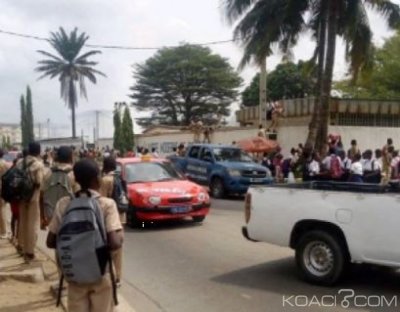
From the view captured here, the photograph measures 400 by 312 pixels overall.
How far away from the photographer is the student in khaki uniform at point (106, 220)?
436 cm

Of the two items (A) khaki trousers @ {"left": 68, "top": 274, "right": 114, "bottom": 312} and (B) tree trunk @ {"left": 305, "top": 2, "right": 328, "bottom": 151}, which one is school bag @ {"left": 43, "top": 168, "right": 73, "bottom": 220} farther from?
(B) tree trunk @ {"left": 305, "top": 2, "right": 328, "bottom": 151}

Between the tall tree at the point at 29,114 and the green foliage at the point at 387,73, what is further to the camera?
the tall tree at the point at 29,114

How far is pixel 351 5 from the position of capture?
71.5 feet

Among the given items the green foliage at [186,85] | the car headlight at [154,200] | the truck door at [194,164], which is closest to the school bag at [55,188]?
the car headlight at [154,200]

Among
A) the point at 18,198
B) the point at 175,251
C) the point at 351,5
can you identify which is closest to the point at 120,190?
the point at 18,198

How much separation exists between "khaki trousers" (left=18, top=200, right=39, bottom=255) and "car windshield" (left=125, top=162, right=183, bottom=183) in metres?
4.25

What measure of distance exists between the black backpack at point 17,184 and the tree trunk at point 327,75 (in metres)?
14.6

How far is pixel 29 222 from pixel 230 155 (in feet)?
38.4

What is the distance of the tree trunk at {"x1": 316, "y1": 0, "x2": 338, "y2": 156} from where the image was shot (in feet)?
70.3

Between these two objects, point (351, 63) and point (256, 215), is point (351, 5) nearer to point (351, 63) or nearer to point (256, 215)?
point (351, 63)

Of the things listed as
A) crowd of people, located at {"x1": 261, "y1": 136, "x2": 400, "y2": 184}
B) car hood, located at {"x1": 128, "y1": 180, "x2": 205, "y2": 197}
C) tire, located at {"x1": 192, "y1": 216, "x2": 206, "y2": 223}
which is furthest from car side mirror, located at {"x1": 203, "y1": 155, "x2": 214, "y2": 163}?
car hood, located at {"x1": 128, "y1": 180, "x2": 205, "y2": 197}

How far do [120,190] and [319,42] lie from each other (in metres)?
16.8

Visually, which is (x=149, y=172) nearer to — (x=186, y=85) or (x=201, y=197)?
(x=201, y=197)

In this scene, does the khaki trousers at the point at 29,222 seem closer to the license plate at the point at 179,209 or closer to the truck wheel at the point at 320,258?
the truck wheel at the point at 320,258
